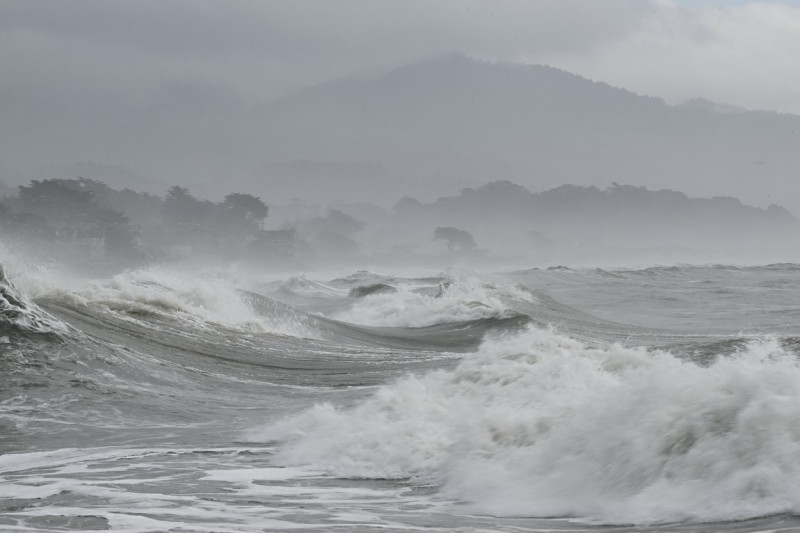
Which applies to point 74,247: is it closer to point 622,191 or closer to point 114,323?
point 114,323

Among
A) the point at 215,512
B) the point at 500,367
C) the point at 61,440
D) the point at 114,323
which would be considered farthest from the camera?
the point at 114,323

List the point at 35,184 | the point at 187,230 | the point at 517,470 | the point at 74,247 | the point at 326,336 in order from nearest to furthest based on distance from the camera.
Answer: the point at 517,470, the point at 326,336, the point at 74,247, the point at 35,184, the point at 187,230

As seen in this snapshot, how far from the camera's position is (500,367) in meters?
9.55

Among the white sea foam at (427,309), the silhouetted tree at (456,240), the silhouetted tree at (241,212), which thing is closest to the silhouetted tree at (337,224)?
the silhouetted tree at (456,240)

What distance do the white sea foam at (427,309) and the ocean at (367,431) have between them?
16.0ft

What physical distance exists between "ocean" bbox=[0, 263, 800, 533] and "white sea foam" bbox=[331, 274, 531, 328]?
4.89 m

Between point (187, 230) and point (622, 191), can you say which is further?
point (622, 191)

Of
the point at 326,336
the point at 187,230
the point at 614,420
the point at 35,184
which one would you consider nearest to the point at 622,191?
the point at 187,230

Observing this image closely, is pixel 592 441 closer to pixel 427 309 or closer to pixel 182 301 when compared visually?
pixel 182 301

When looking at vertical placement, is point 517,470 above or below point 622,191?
below

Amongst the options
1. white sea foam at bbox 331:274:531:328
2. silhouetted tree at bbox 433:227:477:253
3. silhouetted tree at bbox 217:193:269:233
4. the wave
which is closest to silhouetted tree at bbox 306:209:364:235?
silhouetted tree at bbox 433:227:477:253

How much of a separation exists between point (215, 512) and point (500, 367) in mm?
4465

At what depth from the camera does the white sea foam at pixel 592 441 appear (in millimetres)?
4758

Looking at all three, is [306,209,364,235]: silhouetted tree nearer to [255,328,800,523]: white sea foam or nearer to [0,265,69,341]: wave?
[0,265,69,341]: wave
